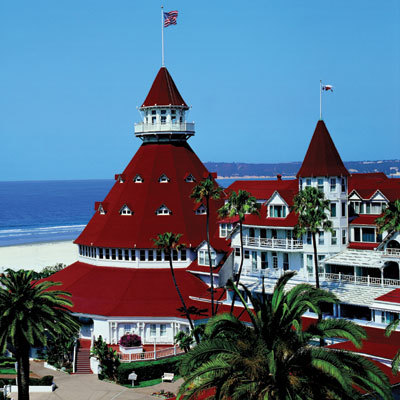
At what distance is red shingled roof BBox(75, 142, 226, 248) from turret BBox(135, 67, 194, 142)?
1.05 meters

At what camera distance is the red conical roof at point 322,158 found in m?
59.6

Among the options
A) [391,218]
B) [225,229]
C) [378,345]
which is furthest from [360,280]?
[225,229]

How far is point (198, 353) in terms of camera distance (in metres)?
28.1

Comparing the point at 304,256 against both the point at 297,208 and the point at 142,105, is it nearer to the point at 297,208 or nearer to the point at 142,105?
the point at 297,208

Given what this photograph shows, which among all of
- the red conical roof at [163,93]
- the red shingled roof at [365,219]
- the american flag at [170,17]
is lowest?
the red shingled roof at [365,219]

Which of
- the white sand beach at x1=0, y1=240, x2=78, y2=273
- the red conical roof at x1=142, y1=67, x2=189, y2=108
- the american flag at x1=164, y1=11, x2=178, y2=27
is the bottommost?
the white sand beach at x1=0, y1=240, x2=78, y2=273

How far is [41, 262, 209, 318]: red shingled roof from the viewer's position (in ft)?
192

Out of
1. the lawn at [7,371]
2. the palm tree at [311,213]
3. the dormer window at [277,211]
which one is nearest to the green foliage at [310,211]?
the palm tree at [311,213]

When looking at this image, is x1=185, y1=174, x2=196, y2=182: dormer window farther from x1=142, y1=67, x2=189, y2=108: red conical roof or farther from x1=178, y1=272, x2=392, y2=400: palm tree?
x1=178, y1=272, x2=392, y2=400: palm tree

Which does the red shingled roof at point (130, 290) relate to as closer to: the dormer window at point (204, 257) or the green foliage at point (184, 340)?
the dormer window at point (204, 257)

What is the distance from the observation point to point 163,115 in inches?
2889

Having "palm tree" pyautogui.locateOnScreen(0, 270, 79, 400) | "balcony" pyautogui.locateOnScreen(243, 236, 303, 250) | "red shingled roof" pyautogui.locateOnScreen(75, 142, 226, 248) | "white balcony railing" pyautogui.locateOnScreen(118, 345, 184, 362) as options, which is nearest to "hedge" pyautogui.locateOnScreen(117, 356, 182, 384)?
"white balcony railing" pyautogui.locateOnScreen(118, 345, 184, 362)

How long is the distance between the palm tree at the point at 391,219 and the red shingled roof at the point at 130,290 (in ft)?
52.2

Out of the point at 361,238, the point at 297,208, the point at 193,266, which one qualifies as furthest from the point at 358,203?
the point at 193,266
